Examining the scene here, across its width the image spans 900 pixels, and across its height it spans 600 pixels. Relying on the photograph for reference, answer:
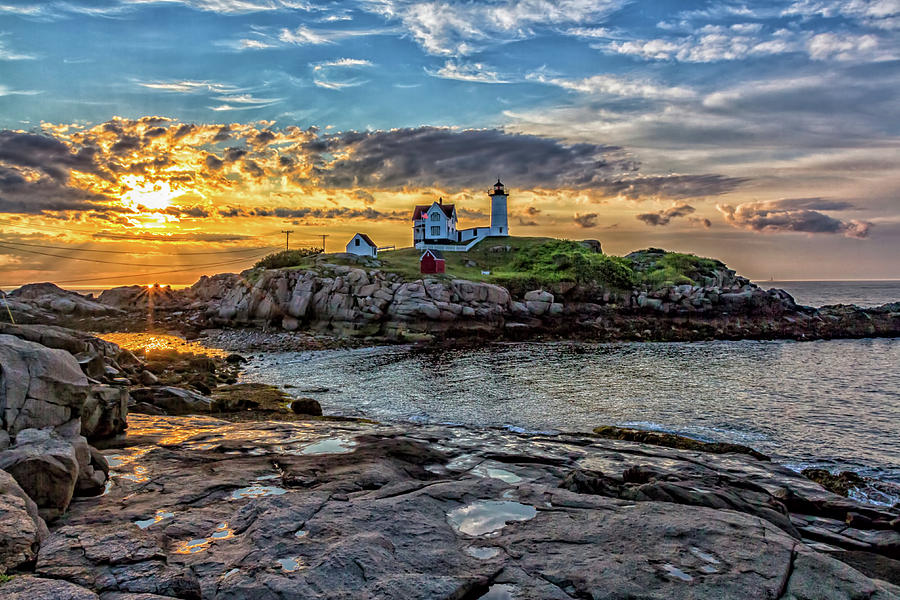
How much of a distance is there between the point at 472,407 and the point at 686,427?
1004cm

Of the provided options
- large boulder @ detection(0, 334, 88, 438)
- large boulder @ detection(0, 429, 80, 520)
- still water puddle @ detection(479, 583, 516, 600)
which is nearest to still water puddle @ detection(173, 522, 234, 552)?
large boulder @ detection(0, 429, 80, 520)

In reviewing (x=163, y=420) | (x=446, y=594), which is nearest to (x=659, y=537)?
(x=446, y=594)

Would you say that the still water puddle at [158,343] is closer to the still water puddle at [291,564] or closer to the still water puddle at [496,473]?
the still water puddle at [496,473]

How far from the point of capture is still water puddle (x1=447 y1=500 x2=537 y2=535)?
8.93 m

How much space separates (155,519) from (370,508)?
3747 millimetres

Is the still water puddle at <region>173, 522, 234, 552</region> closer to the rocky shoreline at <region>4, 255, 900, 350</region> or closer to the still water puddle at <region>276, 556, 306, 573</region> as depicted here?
the still water puddle at <region>276, 556, 306, 573</region>

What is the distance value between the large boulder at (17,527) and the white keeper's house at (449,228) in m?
91.3

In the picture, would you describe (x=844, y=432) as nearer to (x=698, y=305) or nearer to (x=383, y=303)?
(x=383, y=303)

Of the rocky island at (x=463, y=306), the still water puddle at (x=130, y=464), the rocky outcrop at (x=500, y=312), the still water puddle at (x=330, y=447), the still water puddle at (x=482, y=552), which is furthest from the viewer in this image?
the rocky island at (x=463, y=306)

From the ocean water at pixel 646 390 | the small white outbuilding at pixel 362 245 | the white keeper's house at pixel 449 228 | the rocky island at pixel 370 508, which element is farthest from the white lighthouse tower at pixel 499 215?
the rocky island at pixel 370 508

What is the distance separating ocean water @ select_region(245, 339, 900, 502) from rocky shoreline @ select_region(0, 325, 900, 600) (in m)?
5.43

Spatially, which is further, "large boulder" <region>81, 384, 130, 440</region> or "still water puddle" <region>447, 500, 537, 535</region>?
"large boulder" <region>81, 384, 130, 440</region>

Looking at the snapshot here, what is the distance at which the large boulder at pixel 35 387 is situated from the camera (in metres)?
11.2

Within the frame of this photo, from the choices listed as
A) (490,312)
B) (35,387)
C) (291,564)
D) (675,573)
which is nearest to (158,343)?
(490,312)
